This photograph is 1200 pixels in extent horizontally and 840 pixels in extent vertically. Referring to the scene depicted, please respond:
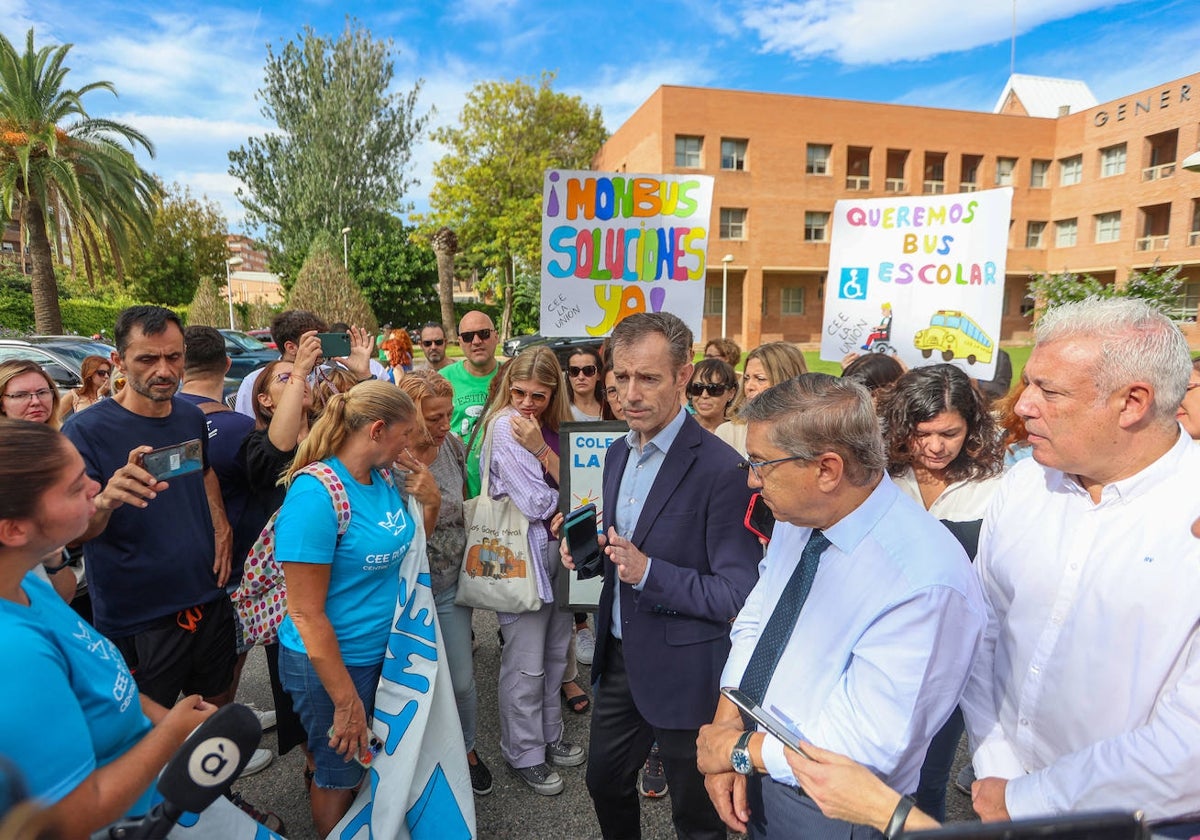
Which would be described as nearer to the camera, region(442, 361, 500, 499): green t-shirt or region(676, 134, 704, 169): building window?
region(442, 361, 500, 499): green t-shirt

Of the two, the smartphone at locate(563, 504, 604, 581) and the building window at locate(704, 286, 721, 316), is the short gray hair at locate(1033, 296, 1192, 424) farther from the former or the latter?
the building window at locate(704, 286, 721, 316)

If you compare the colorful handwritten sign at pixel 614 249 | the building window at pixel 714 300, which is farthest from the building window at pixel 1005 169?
the colorful handwritten sign at pixel 614 249

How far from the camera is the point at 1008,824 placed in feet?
2.36

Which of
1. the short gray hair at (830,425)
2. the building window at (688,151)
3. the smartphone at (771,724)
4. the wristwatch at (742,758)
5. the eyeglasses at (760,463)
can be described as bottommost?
the wristwatch at (742,758)

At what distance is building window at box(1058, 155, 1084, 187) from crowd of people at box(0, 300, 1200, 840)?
3876 centimetres

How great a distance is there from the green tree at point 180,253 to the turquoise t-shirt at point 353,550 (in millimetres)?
39263

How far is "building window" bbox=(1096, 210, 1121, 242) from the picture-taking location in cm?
3194

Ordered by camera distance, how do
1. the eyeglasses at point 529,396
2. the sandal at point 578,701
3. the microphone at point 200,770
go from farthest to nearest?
the sandal at point 578,701
the eyeglasses at point 529,396
the microphone at point 200,770

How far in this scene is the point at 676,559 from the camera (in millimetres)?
2236

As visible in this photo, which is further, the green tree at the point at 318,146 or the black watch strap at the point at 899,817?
the green tree at the point at 318,146

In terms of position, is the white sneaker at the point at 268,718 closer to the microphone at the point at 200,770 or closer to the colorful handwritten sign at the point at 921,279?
the microphone at the point at 200,770

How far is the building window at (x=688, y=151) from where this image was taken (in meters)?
29.4

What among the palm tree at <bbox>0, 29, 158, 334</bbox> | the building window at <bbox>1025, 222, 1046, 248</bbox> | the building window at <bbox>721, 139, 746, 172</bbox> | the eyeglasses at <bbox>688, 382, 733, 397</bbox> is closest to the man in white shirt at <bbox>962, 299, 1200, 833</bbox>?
the eyeglasses at <bbox>688, 382, 733, 397</bbox>

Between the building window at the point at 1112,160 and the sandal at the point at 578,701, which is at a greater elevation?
the building window at the point at 1112,160
